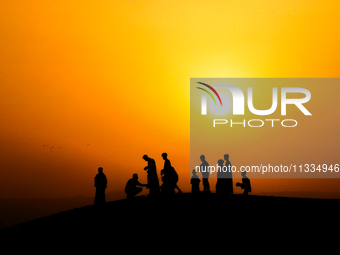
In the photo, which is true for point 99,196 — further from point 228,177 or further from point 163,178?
point 228,177

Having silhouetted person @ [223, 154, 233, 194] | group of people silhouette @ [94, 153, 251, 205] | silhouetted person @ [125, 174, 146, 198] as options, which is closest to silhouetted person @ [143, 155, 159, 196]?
group of people silhouette @ [94, 153, 251, 205]

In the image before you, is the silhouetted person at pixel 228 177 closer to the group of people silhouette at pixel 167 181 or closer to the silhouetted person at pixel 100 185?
the group of people silhouette at pixel 167 181

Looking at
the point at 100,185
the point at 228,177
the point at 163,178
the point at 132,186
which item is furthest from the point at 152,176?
the point at 228,177

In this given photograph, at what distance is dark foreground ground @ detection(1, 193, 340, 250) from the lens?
26.0 ft

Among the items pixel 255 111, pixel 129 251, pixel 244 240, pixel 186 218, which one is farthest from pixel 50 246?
pixel 255 111

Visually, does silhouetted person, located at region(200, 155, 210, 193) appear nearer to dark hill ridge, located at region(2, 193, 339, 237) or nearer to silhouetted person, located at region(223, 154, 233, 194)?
dark hill ridge, located at region(2, 193, 339, 237)

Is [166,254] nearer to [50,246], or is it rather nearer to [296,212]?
[50,246]

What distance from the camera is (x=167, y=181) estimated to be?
13414 mm

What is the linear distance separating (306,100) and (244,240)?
551 inches

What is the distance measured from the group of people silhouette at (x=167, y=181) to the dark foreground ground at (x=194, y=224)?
21.2 inches

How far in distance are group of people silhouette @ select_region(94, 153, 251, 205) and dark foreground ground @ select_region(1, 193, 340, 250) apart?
0.54 metres

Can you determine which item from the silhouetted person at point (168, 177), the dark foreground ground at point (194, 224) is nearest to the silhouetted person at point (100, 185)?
the dark foreground ground at point (194, 224)

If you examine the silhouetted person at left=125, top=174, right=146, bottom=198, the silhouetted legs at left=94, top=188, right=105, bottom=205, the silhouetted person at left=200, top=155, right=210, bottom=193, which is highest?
the silhouetted person at left=200, top=155, right=210, bottom=193

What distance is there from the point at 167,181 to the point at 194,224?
14.0ft
